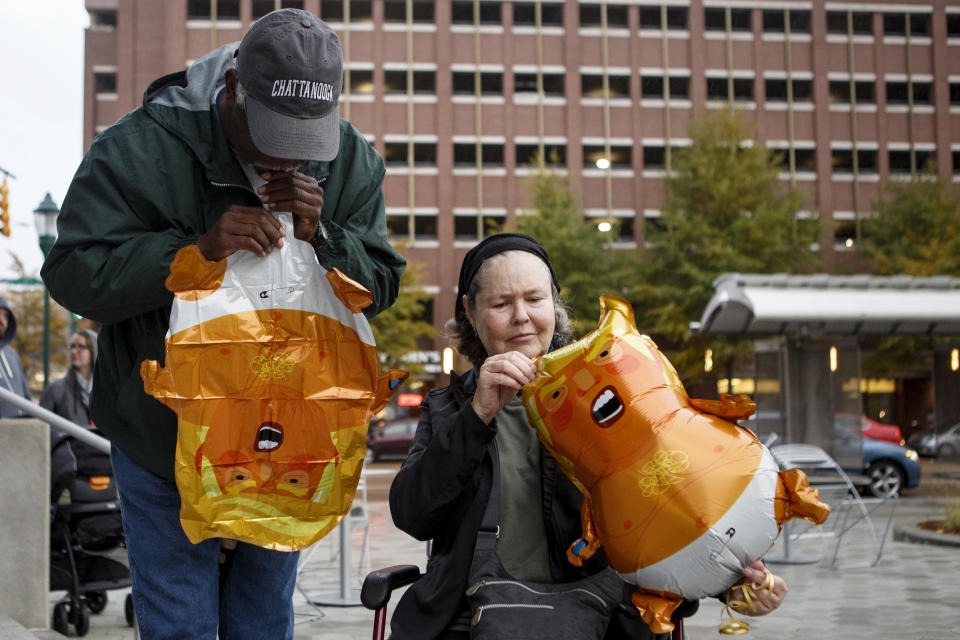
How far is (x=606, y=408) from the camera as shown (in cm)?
223

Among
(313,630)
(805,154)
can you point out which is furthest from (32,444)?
(805,154)

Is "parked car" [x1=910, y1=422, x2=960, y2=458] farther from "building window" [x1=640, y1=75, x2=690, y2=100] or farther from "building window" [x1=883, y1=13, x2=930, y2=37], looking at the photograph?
"building window" [x1=883, y1=13, x2=930, y2=37]

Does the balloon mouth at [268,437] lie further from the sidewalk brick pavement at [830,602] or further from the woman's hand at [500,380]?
the sidewalk brick pavement at [830,602]

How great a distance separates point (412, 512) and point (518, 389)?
473 millimetres

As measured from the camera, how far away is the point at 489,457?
2.66 metres

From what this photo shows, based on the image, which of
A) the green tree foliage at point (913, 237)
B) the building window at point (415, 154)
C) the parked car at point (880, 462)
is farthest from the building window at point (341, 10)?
the parked car at point (880, 462)

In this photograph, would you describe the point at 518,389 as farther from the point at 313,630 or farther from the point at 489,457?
the point at 313,630

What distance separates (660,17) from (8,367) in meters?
42.2

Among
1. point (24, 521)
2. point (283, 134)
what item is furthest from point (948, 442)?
point (283, 134)

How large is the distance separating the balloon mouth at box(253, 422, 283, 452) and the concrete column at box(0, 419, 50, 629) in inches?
137

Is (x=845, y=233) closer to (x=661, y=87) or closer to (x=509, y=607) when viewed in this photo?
(x=661, y=87)

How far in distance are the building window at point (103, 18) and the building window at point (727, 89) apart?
91.7 ft

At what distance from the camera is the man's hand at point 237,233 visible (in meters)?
2.30

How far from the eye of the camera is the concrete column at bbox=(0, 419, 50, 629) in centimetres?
527
